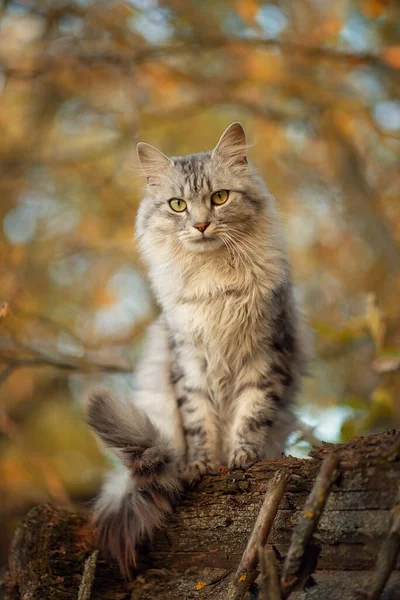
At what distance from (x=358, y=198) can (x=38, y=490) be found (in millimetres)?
3397

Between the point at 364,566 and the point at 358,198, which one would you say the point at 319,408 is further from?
the point at 364,566

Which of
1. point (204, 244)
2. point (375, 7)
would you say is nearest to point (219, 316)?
point (204, 244)

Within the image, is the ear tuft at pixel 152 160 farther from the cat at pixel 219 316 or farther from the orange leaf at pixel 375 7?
the orange leaf at pixel 375 7

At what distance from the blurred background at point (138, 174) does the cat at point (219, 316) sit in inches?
20.5

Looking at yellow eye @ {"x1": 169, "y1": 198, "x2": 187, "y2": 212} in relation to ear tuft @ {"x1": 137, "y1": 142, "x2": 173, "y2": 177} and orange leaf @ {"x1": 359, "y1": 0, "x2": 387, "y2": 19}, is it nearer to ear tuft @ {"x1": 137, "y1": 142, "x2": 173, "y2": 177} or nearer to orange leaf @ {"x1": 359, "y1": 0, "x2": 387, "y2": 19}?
ear tuft @ {"x1": 137, "y1": 142, "x2": 173, "y2": 177}

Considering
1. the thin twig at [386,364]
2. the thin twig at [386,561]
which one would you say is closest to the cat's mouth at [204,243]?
the thin twig at [386,364]

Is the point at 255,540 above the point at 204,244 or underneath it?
underneath

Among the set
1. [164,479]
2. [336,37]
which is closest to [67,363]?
[164,479]

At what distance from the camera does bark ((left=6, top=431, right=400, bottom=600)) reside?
5.57 ft

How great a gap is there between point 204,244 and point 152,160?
1.96ft

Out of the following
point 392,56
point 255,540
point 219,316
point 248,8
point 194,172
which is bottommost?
point 255,540

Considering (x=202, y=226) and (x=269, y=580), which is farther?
(x=202, y=226)

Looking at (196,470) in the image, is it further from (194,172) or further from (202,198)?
(194,172)

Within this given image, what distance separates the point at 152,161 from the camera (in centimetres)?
312
